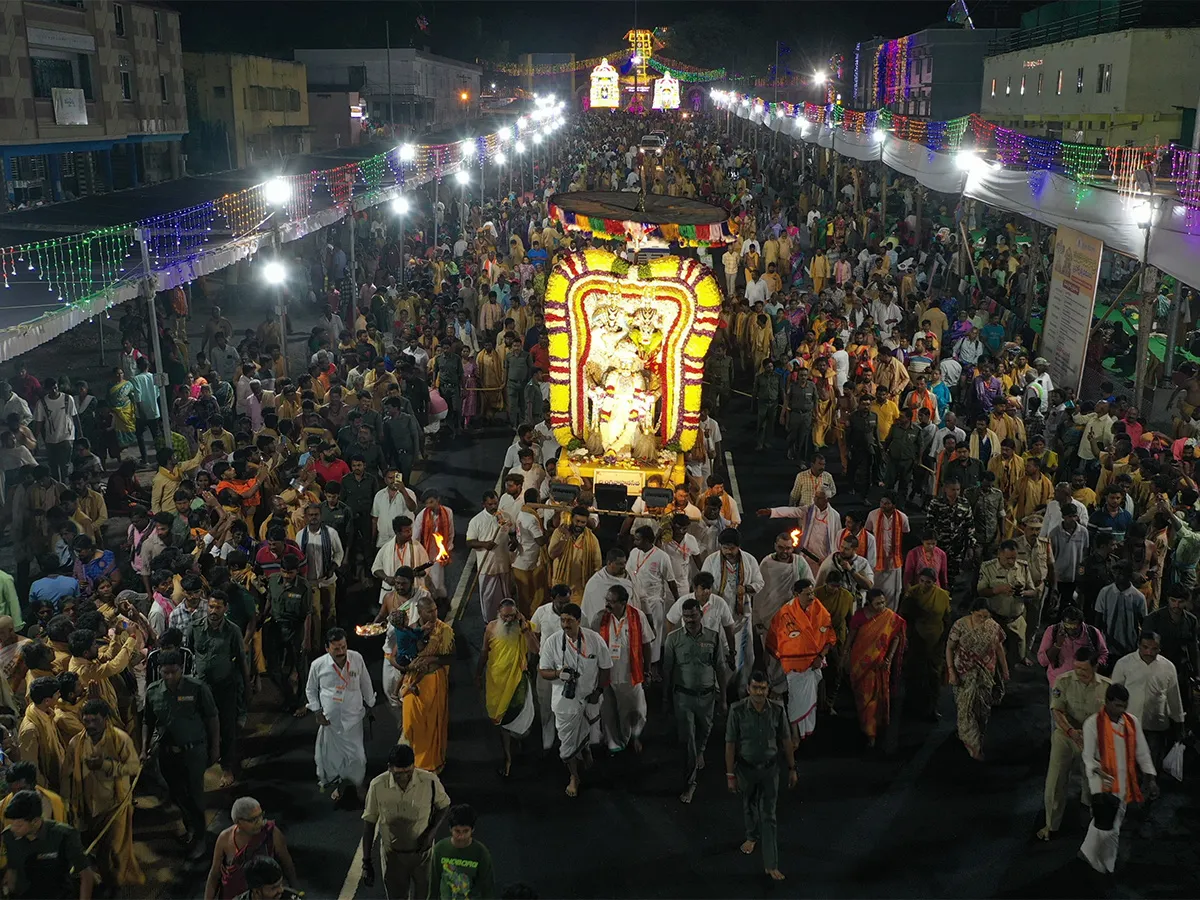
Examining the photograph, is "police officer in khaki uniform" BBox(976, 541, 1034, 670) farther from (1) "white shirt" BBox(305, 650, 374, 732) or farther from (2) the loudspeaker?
(1) "white shirt" BBox(305, 650, 374, 732)

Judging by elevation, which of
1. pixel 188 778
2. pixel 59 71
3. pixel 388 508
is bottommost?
pixel 188 778

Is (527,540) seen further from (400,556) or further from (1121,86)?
(1121,86)

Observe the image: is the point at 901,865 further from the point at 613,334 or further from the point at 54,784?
the point at 613,334

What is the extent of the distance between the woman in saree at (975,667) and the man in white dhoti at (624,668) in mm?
2086

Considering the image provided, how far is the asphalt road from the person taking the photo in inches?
265

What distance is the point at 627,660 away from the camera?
8.02 meters

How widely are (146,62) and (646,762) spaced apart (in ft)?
99.3

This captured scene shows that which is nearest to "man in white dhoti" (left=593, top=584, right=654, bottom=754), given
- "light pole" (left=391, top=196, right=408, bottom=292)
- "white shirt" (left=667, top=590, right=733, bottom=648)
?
"white shirt" (left=667, top=590, right=733, bottom=648)

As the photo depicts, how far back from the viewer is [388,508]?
33.4 feet

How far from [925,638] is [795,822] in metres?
1.87

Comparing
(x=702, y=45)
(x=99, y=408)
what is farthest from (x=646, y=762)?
(x=702, y=45)

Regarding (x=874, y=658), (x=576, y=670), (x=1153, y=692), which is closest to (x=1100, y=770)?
(x=1153, y=692)

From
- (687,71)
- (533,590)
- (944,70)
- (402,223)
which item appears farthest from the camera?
(687,71)

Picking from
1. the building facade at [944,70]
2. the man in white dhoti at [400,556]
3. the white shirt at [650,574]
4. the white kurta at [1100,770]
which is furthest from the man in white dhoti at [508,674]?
the building facade at [944,70]
